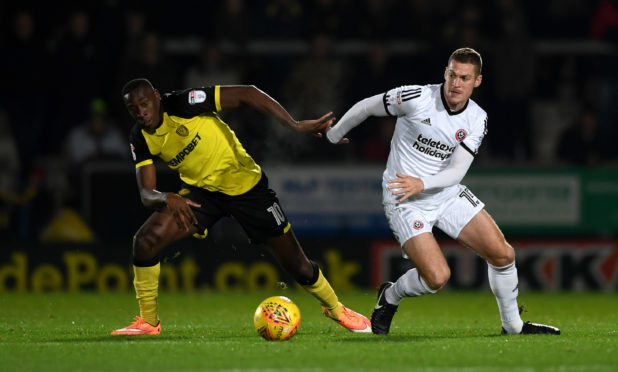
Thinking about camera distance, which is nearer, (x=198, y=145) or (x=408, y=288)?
(x=408, y=288)

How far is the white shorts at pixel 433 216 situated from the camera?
8.16 meters

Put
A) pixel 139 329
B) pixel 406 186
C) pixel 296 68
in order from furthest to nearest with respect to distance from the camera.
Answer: pixel 296 68, pixel 139 329, pixel 406 186

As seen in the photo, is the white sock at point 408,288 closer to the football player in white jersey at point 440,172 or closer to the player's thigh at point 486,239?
the football player in white jersey at point 440,172

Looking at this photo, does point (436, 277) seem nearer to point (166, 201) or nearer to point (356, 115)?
point (356, 115)

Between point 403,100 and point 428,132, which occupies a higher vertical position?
point 403,100

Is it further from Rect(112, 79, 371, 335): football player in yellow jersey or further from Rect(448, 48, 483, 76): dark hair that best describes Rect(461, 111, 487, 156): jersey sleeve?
Rect(112, 79, 371, 335): football player in yellow jersey

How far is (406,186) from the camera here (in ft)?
25.4

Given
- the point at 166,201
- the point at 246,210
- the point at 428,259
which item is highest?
the point at 166,201

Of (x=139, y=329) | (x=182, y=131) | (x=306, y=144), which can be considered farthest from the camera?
(x=306, y=144)

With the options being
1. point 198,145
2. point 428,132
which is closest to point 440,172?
point 428,132

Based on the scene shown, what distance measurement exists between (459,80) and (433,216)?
3.30ft

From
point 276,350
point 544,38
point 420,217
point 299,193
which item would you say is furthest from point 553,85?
point 276,350

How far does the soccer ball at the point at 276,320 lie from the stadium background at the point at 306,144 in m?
4.95

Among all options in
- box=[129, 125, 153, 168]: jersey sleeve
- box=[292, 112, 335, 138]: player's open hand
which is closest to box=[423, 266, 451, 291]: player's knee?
box=[292, 112, 335, 138]: player's open hand
